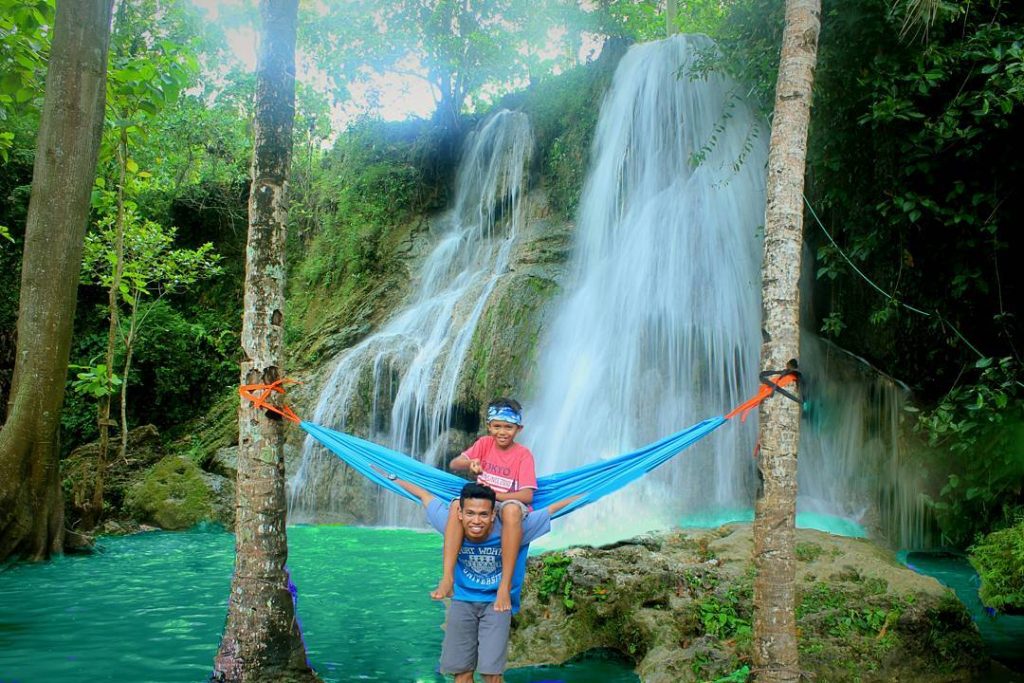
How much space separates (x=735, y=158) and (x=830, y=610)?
7523 mm

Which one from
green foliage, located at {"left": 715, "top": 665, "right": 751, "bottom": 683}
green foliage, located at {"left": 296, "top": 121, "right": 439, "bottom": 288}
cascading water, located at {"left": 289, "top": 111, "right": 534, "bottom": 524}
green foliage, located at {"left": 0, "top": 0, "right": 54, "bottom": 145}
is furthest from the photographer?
green foliage, located at {"left": 296, "top": 121, "right": 439, "bottom": 288}

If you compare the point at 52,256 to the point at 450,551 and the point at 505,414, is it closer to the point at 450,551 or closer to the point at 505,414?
the point at 505,414

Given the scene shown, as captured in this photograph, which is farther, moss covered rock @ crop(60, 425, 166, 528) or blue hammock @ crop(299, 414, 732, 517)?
moss covered rock @ crop(60, 425, 166, 528)

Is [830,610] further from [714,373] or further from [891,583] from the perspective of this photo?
[714,373]

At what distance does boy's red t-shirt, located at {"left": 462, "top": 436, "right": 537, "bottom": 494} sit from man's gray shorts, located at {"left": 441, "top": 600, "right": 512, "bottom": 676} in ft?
1.98

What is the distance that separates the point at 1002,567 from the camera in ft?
14.6

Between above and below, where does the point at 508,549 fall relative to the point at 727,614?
above

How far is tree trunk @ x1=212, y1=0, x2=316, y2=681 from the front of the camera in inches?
142

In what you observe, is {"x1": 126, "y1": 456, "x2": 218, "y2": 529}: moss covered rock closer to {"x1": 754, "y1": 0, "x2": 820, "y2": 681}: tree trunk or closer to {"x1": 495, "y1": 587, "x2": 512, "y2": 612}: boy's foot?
{"x1": 495, "y1": 587, "x2": 512, "y2": 612}: boy's foot

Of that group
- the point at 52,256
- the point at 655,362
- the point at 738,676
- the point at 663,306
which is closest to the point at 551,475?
the point at 738,676

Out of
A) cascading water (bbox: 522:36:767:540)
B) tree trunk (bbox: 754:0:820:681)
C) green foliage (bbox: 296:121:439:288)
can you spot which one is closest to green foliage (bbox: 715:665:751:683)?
tree trunk (bbox: 754:0:820:681)

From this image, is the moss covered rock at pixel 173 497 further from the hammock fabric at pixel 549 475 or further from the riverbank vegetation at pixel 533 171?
the hammock fabric at pixel 549 475

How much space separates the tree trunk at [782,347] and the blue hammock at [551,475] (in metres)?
0.57

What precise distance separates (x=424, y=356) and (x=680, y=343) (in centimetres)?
406
